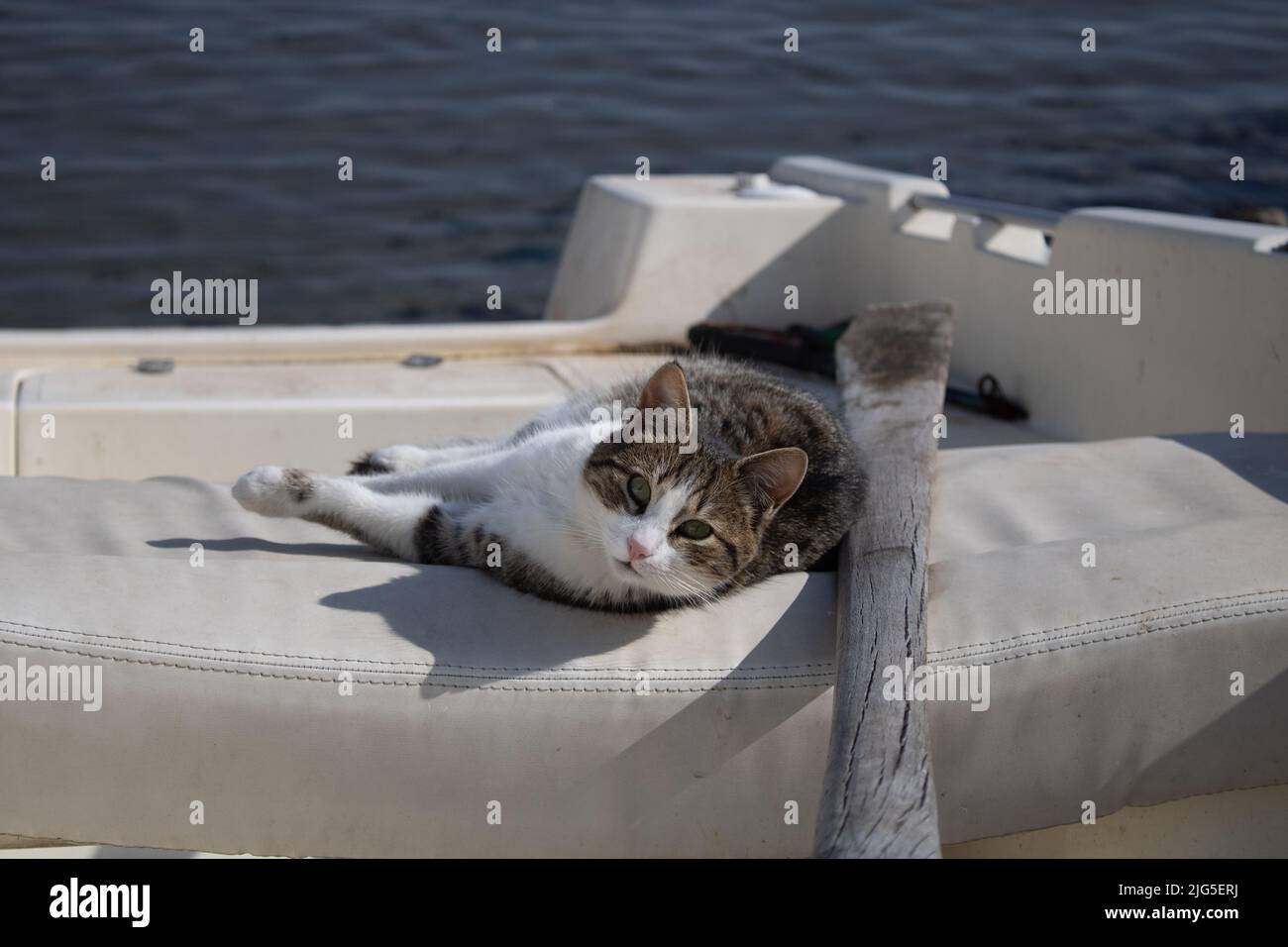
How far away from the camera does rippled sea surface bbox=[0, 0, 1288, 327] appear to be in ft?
27.5

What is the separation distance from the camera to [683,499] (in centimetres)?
217

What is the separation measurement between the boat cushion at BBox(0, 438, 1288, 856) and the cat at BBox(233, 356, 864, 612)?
76 mm

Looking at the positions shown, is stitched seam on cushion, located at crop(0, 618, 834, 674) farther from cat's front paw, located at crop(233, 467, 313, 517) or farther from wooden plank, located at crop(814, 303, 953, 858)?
cat's front paw, located at crop(233, 467, 313, 517)

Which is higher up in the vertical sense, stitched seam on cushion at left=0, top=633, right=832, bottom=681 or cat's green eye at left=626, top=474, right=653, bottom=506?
cat's green eye at left=626, top=474, right=653, bottom=506

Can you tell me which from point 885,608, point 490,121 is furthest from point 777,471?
point 490,121

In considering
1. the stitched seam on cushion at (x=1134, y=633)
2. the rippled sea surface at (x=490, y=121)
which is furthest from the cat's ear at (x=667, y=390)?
the rippled sea surface at (x=490, y=121)

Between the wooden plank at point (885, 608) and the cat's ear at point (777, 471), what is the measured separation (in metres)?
0.14

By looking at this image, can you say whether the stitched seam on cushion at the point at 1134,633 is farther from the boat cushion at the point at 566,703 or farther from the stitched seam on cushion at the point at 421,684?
the stitched seam on cushion at the point at 421,684

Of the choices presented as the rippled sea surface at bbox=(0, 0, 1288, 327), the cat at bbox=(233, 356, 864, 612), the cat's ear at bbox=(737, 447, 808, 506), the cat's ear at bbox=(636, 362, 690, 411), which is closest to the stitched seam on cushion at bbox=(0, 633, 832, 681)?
the cat at bbox=(233, 356, 864, 612)

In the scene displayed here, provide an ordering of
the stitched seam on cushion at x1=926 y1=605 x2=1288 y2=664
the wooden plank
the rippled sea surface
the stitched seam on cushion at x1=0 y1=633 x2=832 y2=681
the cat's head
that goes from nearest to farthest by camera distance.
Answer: the wooden plank, the stitched seam on cushion at x1=0 y1=633 x2=832 y2=681, the stitched seam on cushion at x1=926 y1=605 x2=1288 y2=664, the cat's head, the rippled sea surface

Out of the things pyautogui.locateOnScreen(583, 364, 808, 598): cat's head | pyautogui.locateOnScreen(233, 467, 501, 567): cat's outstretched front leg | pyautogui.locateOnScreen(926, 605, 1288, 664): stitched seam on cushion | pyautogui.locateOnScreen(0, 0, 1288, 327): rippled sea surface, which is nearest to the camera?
pyautogui.locateOnScreen(926, 605, 1288, 664): stitched seam on cushion

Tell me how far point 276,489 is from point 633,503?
25.2 inches

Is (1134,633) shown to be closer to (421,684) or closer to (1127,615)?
(1127,615)
